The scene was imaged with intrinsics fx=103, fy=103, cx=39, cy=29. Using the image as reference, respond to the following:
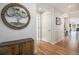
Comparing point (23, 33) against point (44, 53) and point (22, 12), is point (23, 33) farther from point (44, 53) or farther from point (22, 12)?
point (44, 53)

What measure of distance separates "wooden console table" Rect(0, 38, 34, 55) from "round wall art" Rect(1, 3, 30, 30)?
0.89ft

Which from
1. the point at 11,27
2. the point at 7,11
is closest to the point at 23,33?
the point at 11,27

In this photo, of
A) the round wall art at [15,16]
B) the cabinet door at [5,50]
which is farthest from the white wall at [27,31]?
the cabinet door at [5,50]

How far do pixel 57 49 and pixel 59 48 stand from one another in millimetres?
42

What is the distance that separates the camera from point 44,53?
1893 millimetres

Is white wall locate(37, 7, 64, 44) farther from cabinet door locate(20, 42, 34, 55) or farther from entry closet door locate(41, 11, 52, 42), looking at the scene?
cabinet door locate(20, 42, 34, 55)

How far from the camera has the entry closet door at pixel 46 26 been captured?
192 centimetres

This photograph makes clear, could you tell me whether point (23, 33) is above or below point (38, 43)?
above

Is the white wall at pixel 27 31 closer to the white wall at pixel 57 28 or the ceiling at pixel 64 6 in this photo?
the ceiling at pixel 64 6

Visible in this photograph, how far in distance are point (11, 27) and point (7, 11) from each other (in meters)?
0.29

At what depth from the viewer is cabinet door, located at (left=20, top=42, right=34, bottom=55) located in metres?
1.87

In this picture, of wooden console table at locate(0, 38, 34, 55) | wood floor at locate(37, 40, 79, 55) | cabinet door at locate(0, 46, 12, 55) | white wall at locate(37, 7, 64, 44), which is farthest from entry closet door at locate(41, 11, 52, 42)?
cabinet door at locate(0, 46, 12, 55)

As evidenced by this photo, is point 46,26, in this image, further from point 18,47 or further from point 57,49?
point 18,47

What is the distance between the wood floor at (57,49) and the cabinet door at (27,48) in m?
0.13
